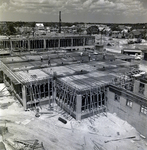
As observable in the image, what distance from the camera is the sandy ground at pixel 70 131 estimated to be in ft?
72.8

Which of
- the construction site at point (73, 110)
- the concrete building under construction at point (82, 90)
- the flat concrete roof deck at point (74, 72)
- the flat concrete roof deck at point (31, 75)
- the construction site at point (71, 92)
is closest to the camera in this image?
the construction site at point (73, 110)

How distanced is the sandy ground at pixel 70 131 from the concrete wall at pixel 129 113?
2.39 ft

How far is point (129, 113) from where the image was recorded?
26.3 meters

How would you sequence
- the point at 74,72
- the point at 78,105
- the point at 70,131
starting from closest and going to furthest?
the point at 70,131 < the point at 78,105 < the point at 74,72

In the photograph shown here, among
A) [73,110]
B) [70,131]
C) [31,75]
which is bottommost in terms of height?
[70,131]

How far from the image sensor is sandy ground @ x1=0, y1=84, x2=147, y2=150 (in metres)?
22.2

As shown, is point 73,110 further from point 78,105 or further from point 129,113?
point 129,113

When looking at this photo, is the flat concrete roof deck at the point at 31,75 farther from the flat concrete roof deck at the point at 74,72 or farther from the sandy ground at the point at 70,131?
the sandy ground at the point at 70,131

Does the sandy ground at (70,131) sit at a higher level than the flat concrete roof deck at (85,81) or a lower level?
lower

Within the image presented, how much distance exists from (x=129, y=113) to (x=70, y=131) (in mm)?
8586

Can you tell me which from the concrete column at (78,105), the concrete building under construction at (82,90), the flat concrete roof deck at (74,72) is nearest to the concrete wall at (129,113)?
the concrete building under construction at (82,90)

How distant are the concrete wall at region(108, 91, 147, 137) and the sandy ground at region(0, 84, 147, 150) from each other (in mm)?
730

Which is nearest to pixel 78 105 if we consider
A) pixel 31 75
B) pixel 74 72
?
pixel 74 72

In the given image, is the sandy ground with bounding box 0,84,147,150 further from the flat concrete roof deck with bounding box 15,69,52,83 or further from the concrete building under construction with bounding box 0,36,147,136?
the flat concrete roof deck with bounding box 15,69,52,83
